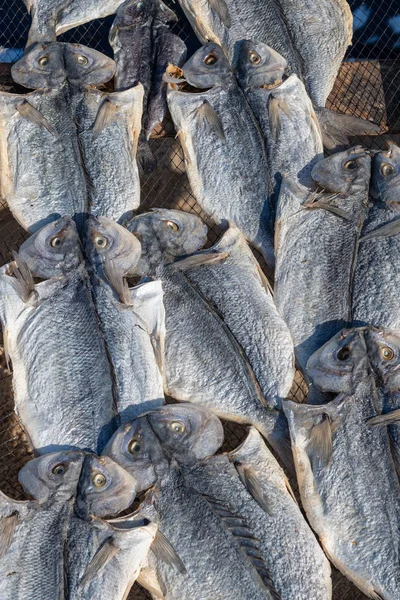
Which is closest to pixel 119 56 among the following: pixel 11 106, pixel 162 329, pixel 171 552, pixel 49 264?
pixel 11 106

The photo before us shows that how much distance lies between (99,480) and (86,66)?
237cm

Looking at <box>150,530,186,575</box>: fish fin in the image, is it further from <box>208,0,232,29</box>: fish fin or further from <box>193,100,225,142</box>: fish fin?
<box>208,0,232,29</box>: fish fin

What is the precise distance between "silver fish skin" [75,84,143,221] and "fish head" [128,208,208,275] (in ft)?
0.54

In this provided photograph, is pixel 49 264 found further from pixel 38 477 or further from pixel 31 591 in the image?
pixel 31 591

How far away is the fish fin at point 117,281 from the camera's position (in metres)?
4.36

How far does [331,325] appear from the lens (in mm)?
4441

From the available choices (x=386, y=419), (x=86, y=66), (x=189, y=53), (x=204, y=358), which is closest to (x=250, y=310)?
(x=204, y=358)

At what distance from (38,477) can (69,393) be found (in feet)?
1.38

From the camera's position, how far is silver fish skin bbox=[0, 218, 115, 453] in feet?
13.7

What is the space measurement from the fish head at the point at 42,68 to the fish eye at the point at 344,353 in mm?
2177

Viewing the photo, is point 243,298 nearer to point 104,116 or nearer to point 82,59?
point 104,116

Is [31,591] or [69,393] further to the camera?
[69,393]

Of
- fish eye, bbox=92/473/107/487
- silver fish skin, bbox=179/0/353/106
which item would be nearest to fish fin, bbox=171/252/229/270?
fish eye, bbox=92/473/107/487

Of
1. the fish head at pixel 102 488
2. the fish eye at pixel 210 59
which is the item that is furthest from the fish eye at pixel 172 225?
the fish head at pixel 102 488
